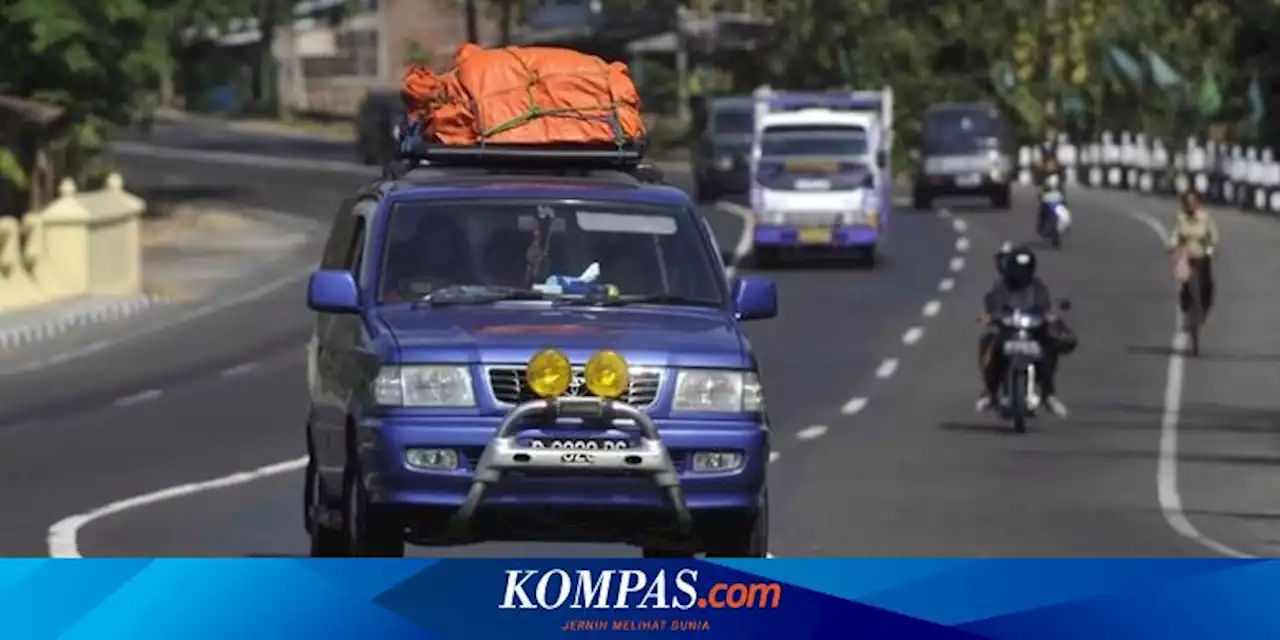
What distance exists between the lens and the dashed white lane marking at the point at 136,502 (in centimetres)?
1759

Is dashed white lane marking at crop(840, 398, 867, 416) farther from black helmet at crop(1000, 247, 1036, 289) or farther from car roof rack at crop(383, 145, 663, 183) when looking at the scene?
car roof rack at crop(383, 145, 663, 183)

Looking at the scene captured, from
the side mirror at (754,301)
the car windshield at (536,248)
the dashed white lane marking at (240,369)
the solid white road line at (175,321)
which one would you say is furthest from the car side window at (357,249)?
the solid white road line at (175,321)

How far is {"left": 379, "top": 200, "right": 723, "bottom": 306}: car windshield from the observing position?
14.8 metres

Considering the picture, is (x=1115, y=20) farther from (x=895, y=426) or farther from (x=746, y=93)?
(x=895, y=426)

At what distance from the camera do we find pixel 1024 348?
27062mm

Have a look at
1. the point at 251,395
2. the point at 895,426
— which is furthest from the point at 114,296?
the point at 895,426

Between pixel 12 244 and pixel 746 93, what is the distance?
5665 centimetres

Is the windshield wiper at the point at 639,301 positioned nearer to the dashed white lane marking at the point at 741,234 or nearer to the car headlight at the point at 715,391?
the car headlight at the point at 715,391

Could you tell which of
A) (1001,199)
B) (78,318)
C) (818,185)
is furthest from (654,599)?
(1001,199)

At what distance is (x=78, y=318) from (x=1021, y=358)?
49.9ft

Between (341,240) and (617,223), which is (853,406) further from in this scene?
(617,223)

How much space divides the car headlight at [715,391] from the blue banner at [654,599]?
398 cm

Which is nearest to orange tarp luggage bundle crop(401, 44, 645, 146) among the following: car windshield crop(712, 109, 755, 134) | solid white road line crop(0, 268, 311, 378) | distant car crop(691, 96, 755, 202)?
solid white road line crop(0, 268, 311, 378)

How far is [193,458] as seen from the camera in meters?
23.7
